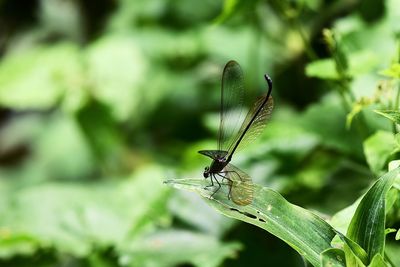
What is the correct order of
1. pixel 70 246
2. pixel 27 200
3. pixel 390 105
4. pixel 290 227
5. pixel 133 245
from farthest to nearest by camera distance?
pixel 27 200 < pixel 70 246 < pixel 133 245 < pixel 390 105 < pixel 290 227

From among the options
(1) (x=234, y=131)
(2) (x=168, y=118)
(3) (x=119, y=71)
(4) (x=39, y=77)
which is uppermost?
(4) (x=39, y=77)

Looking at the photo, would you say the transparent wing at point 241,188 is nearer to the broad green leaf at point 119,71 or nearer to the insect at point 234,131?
the insect at point 234,131

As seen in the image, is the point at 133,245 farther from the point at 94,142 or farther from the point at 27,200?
the point at 94,142

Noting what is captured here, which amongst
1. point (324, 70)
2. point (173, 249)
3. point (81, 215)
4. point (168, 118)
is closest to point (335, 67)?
point (324, 70)

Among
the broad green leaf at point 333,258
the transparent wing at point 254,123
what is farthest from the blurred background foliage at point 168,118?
the broad green leaf at point 333,258

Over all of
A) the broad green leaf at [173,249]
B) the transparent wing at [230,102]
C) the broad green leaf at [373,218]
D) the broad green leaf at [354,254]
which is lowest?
the broad green leaf at [354,254]

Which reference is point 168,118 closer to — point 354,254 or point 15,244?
point 15,244

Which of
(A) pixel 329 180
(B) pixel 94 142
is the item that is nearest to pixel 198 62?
(B) pixel 94 142
